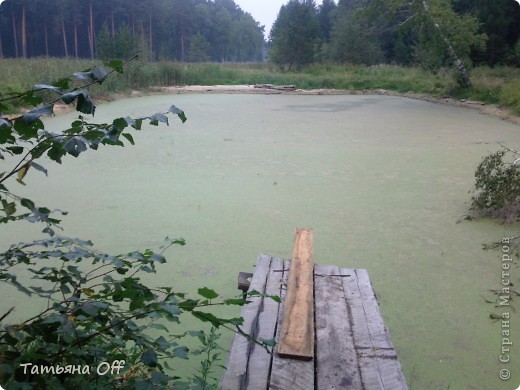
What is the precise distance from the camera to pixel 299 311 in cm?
140

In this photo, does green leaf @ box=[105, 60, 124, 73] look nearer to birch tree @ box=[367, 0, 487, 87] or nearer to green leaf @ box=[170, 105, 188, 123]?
green leaf @ box=[170, 105, 188, 123]

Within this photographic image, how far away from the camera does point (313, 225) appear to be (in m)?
2.77

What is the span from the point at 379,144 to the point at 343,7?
22.6 metres

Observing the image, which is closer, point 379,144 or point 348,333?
point 348,333

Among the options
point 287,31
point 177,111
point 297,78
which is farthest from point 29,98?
point 287,31

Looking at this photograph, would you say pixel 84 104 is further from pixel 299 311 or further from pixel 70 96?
pixel 299 311

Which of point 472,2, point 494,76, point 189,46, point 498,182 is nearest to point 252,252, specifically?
point 498,182

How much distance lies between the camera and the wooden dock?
1.15 m

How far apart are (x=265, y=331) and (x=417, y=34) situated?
1535 cm

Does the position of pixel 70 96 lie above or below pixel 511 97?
above

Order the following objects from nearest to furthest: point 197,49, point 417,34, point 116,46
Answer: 1. point 116,46
2. point 417,34
3. point 197,49

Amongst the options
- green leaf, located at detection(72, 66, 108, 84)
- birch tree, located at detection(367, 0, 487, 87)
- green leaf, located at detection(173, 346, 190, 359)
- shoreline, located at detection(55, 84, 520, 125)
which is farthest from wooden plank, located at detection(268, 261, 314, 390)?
birch tree, located at detection(367, 0, 487, 87)

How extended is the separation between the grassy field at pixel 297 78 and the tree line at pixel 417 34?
1.88ft

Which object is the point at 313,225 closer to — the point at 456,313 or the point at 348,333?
the point at 456,313
